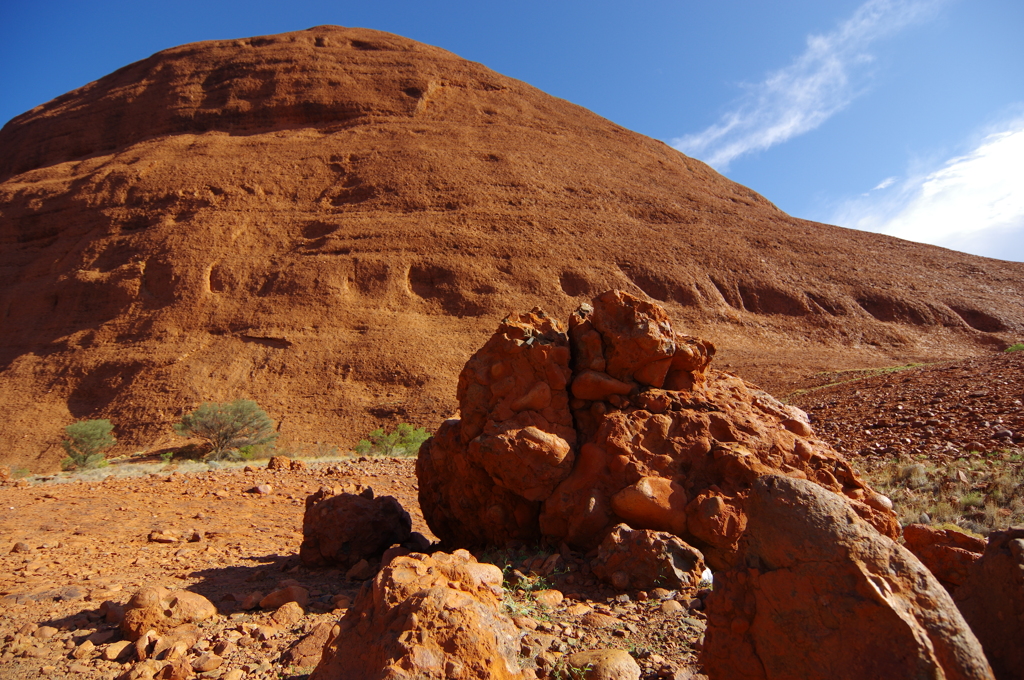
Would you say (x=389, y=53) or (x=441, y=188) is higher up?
(x=389, y=53)

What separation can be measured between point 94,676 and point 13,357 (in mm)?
28968

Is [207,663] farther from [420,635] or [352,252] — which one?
[352,252]

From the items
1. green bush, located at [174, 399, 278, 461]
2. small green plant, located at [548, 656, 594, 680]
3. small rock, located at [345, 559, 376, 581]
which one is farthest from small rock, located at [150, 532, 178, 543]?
green bush, located at [174, 399, 278, 461]

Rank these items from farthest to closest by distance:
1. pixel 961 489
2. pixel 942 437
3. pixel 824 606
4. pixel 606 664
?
pixel 942 437
pixel 961 489
pixel 606 664
pixel 824 606

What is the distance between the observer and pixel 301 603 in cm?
349

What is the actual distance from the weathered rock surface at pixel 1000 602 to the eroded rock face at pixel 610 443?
1569mm

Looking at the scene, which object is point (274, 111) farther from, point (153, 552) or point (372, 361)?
point (153, 552)

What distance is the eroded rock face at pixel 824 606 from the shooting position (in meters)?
1.68

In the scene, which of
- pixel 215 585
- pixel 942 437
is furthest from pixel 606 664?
pixel 942 437

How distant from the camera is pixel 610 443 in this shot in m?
4.15

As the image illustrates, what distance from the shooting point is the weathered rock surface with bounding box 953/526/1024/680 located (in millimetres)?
1939

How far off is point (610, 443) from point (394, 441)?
43.2 feet

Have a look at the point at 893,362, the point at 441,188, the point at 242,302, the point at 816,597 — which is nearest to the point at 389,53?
the point at 441,188

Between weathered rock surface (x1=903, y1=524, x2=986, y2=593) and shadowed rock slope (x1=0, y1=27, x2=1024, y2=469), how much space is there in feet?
58.3
